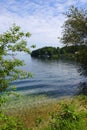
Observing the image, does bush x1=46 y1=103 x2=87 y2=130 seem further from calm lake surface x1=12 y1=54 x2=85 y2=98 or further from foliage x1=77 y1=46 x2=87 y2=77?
foliage x1=77 y1=46 x2=87 y2=77

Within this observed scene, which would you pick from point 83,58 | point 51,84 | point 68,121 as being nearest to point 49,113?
point 68,121

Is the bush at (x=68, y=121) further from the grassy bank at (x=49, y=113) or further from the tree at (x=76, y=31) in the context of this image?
the tree at (x=76, y=31)

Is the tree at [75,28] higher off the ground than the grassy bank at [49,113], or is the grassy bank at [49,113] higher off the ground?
the tree at [75,28]

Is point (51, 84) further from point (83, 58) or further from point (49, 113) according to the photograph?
point (49, 113)

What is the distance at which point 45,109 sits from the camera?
2327cm

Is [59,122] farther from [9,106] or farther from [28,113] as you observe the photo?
[9,106]

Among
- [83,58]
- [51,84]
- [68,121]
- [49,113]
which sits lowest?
[51,84]

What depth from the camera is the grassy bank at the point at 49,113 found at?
11031mm

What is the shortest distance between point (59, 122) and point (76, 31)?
940 inches

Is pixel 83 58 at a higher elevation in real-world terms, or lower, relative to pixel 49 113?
higher

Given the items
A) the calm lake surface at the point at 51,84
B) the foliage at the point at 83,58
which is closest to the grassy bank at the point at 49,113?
the calm lake surface at the point at 51,84

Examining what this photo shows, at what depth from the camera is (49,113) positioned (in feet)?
42.5

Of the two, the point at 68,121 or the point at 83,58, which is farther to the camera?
the point at 83,58

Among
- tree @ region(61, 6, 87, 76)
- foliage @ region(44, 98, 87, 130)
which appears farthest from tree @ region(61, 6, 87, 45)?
foliage @ region(44, 98, 87, 130)
